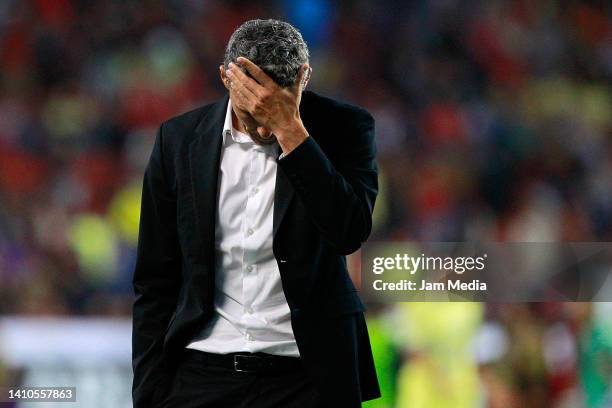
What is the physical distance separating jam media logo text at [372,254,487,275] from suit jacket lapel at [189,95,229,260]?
6.19ft

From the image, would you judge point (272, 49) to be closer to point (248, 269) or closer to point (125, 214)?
point (248, 269)

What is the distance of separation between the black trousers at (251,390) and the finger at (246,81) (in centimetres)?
55

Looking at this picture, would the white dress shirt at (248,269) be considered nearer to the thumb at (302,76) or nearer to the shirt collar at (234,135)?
the shirt collar at (234,135)

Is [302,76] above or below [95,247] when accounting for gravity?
below

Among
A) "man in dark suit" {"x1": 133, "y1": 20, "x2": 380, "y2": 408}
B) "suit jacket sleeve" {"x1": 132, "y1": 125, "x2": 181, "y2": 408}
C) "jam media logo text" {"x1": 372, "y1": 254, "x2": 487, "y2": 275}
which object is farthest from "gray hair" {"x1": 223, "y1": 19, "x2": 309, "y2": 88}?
"jam media logo text" {"x1": 372, "y1": 254, "x2": 487, "y2": 275}

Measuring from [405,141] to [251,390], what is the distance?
7.08 feet

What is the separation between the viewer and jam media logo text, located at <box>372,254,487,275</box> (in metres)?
3.77

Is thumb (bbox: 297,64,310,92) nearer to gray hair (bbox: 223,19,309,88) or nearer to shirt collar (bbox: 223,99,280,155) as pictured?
gray hair (bbox: 223,19,309,88)

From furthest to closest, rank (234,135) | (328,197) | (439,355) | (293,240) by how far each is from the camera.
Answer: (439,355) < (234,135) < (293,240) < (328,197)

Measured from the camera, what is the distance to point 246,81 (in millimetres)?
1739

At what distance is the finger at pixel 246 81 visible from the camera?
1.73 meters

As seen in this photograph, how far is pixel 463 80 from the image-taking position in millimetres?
3887

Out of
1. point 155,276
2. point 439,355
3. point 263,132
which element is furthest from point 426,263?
point 263,132

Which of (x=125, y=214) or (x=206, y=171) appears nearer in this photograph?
(x=206, y=171)
